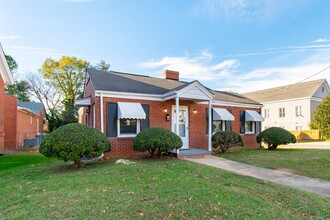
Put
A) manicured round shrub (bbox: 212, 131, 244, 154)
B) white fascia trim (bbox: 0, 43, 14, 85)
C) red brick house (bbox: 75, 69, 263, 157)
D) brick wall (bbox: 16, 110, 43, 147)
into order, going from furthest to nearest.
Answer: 1. brick wall (bbox: 16, 110, 43, 147)
2. white fascia trim (bbox: 0, 43, 14, 85)
3. manicured round shrub (bbox: 212, 131, 244, 154)
4. red brick house (bbox: 75, 69, 263, 157)

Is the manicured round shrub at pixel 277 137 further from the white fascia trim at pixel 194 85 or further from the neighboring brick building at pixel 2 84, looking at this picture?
the neighboring brick building at pixel 2 84

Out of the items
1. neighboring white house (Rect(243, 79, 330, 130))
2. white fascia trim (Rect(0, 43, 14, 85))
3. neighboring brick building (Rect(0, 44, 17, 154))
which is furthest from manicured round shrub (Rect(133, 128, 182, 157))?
neighboring white house (Rect(243, 79, 330, 130))

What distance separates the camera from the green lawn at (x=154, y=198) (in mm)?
3555

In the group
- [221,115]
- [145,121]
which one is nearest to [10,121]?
[145,121]

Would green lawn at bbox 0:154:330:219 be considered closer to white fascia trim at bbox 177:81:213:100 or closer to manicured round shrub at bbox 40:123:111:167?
manicured round shrub at bbox 40:123:111:167

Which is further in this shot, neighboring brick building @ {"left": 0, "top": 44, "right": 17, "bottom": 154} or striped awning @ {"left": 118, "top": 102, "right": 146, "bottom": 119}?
neighboring brick building @ {"left": 0, "top": 44, "right": 17, "bottom": 154}

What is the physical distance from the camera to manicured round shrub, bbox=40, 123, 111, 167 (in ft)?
22.8

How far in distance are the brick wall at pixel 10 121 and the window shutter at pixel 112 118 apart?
11.5 meters

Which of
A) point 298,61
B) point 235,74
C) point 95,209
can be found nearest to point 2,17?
point 95,209

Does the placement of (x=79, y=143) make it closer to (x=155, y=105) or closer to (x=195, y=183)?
(x=195, y=183)

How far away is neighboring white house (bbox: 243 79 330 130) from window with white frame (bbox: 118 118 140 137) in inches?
823

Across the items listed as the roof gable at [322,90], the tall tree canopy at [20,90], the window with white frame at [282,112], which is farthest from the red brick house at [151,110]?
the tall tree canopy at [20,90]

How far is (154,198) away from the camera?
4184 mm

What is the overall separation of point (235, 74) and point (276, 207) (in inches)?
837
